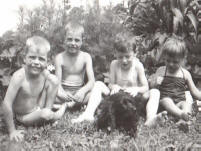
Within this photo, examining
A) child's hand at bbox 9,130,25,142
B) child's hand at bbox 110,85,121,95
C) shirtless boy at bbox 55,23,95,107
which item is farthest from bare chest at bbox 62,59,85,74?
child's hand at bbox 9,130,25,142

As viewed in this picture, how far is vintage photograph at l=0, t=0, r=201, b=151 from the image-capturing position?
346 cm

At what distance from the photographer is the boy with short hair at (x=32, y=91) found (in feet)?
12.2

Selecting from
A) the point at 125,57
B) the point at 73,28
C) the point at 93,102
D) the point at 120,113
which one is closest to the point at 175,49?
the point at 125,57

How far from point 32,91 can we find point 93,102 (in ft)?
2.81

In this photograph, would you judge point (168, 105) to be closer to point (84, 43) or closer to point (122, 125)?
point (122, 125)

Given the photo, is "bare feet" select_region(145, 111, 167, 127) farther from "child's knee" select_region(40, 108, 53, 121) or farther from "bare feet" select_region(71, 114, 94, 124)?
"child's knee" select_region(40, 108, 53, 121)

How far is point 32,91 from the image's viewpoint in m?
3.93

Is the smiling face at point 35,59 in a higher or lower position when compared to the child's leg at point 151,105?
higher

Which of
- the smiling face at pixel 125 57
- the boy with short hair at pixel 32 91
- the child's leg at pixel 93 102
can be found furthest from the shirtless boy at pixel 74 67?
the boy with short hair at pixel 32 91

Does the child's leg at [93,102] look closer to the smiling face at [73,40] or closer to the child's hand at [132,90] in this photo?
the child's hand at [132,90]

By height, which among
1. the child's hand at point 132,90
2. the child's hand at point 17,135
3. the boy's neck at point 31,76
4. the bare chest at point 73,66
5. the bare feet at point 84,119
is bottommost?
the bare feet at point 84,119

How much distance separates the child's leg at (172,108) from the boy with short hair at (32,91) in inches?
53.0

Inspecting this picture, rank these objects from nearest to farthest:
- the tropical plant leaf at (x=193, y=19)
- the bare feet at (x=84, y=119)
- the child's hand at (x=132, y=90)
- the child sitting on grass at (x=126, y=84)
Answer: the bare feet at (x=84, y=119) → the child sitting on grass at (x=126, y=84) → the child's hand at (x=132, y=90) → the tropical plant leaf at (x=193, y=19)

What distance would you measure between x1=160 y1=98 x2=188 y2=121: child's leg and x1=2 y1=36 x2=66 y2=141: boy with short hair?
135cm
